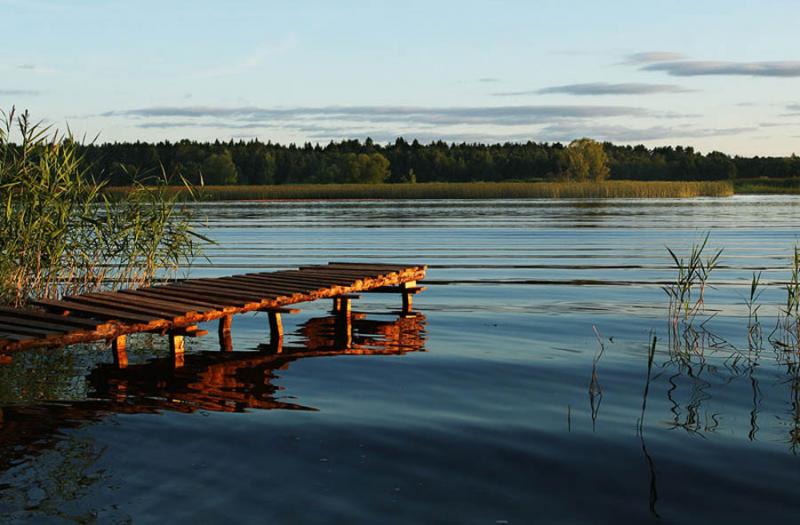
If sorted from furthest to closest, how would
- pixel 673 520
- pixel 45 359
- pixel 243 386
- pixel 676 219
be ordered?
pixel 676 219 → pixel 45 359 → pixel 243 386 → pixel 673 520

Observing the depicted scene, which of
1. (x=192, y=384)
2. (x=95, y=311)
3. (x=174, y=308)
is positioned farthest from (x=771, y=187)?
(x=95, y=311)

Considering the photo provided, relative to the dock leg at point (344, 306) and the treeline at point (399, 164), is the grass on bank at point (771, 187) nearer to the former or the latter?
the treeline at point (399, 164)

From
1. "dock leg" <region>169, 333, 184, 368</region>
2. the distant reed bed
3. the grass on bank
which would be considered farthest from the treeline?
"dock leg" <region>169, 333, 184, 368</region>

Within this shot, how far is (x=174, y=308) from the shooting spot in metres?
10.2

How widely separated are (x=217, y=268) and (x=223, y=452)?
1535cm

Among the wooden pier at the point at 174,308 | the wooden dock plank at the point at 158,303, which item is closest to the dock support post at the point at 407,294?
the wooden pier at the point at 174,308

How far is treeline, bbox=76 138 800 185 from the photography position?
121125mm

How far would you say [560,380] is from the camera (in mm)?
9688

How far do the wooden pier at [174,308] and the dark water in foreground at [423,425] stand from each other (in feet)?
1.77

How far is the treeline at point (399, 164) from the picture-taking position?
121 m

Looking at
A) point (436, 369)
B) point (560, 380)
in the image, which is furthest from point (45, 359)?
point (560, 380)

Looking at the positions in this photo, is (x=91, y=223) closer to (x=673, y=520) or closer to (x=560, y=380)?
(x=560, y=380)

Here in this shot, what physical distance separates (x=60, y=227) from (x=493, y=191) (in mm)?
56831

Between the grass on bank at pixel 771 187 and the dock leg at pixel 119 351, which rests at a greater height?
the grass on bank at pixel 771 187
